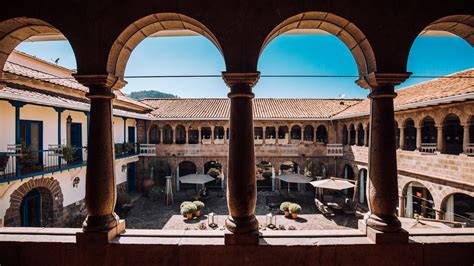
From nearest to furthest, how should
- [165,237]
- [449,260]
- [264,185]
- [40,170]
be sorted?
[449,260] < [165,237] < [40,170] < [264,185]

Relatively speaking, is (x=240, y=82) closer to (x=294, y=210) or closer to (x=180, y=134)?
(x=294, y=210)

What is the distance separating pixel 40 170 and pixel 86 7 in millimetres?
9037

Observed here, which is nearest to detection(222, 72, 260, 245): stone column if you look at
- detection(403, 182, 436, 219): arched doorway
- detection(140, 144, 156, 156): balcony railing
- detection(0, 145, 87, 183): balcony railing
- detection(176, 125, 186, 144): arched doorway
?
detection(0, 145, 87, 183): balcony railing

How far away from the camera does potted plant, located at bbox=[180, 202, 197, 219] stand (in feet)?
36.3

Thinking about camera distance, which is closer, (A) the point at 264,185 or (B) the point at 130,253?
(B) the point at 130,253

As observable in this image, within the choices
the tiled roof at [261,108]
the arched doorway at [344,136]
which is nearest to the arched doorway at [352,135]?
the arched doorway at [344,136]

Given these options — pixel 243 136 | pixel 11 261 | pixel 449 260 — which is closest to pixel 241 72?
pixel 243 136

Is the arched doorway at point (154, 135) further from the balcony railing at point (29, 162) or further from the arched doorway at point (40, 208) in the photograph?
the arched doorway at point (40, 208)

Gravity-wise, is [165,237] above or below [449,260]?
above

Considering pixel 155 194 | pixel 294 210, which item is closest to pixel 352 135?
pixel 294 210

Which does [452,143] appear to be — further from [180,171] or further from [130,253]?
[180,171]

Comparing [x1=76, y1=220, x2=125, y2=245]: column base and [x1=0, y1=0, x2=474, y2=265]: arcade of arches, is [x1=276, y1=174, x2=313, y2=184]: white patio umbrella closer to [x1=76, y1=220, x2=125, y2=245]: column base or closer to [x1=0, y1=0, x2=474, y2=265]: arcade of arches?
[x1=0, y1=0, x2=474, y2=265]: arcade of arches

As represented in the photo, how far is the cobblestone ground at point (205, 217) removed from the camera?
10.5 m

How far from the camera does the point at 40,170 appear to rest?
348 inches
